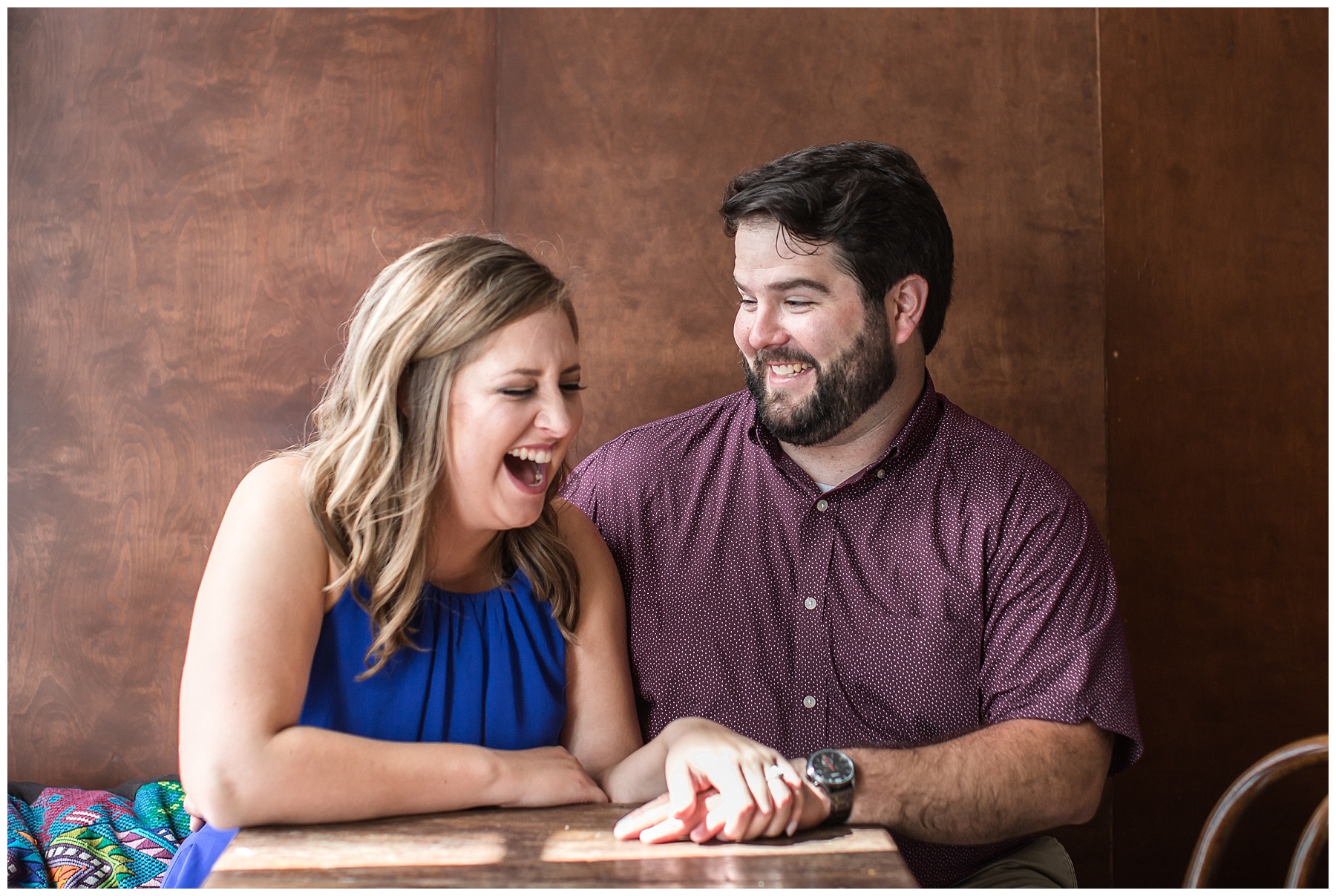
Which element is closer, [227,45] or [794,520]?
[794,520]

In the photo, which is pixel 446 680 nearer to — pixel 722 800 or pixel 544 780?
pixel 544 780

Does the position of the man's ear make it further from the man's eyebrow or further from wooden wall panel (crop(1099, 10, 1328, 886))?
wooden wall panel (crop(1099, 10, 1328, 886))

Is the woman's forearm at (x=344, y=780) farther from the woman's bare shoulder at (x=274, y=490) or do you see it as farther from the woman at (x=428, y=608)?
the woman's bare shoulder at (x=274, y=490)

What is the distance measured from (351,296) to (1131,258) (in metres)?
1.85

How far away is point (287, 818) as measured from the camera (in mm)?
1330

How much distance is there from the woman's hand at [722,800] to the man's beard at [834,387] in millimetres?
736

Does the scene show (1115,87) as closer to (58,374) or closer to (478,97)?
(478,97)

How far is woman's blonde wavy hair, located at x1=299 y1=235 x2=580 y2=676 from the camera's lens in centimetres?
154

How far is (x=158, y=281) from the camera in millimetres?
2404

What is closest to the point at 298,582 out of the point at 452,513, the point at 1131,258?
the point at 452,513

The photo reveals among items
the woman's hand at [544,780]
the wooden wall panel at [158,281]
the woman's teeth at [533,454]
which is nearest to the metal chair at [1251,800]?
the woman's hand at [544,780]

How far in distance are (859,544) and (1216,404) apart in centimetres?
116

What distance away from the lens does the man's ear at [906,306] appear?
2064mm

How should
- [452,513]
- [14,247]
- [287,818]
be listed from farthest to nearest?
[14,247], [452,513], [287,818]
